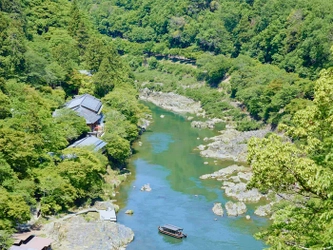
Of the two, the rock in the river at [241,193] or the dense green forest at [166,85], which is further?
the rock in the river at [241,193]

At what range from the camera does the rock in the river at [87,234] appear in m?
22.7

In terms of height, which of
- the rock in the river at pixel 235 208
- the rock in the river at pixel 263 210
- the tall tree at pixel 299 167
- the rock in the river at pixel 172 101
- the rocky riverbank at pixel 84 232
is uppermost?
the tall tree at pixel 299 167

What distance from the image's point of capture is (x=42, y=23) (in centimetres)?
5362

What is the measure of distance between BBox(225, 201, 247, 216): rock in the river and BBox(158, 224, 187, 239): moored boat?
3983 millimetres

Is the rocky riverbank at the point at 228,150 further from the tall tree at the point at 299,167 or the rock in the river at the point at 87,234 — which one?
the tall tree at the point at 299,167

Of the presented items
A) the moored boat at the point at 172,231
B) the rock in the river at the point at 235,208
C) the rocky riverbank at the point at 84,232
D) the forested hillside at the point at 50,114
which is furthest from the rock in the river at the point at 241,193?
the rocky riverbank at the point at 84,232

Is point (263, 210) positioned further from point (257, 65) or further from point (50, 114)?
point (257, 65)

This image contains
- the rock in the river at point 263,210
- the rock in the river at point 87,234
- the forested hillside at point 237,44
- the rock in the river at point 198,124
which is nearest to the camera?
the rock in the river at point 87,234

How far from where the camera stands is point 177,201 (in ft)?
97.5

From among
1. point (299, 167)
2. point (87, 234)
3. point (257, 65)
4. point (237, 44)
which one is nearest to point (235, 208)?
point (87, 234)

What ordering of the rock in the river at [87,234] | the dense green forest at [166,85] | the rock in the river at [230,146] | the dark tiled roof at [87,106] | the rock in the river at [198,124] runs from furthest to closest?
the rock in the river at [198,124]
the rock in the river at [230,146]
the dark tiled roof at [87,106]
the rock in the river at [87,234]
the dense green forest at [166,85]

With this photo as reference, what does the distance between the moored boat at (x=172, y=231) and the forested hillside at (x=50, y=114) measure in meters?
5.08

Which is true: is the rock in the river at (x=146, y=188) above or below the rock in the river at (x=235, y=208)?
below

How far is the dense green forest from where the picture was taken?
835 cm
